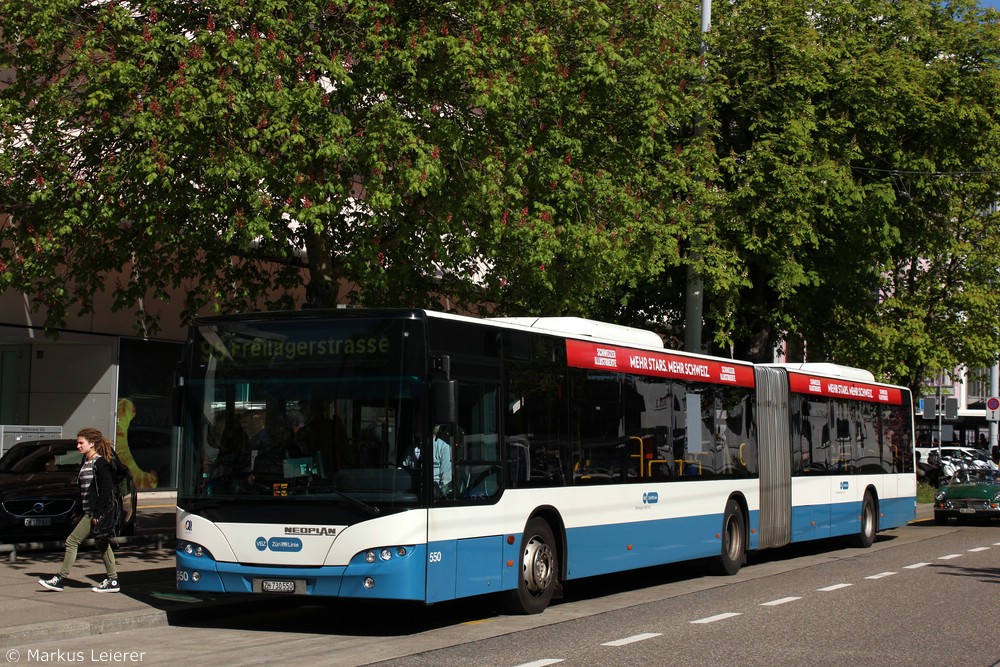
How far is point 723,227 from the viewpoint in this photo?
1081 inches

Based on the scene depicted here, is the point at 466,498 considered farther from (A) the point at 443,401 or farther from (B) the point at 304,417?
(B) the point at 304,417

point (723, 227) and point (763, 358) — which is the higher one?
point (723, 227)

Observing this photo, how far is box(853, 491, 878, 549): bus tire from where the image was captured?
75.8 ft

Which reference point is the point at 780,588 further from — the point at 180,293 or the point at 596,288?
the point at 180,293

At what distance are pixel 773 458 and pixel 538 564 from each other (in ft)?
25.0

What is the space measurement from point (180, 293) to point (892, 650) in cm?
1933

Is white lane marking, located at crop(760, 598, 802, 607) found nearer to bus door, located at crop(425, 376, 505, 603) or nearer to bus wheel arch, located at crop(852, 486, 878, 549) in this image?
bus door, located at crop(425, 376, 505, 603)

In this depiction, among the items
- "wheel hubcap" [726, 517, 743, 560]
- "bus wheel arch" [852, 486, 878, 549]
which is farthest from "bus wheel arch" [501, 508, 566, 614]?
"bus wheel arch" [852, 486, 878, 549]

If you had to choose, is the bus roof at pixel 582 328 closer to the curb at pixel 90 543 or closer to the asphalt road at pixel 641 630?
the asphalt road at pixel 641 630

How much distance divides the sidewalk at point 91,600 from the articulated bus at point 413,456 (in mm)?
608

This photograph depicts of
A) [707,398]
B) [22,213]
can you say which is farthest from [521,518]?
[22,213]

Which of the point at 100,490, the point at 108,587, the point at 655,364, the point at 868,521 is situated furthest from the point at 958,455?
the point at 100,490

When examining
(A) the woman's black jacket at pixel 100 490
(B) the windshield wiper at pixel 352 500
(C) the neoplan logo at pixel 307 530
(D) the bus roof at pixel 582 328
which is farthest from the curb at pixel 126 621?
(D) the bus roof at pixel 582 328

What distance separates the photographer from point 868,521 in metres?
23.4
